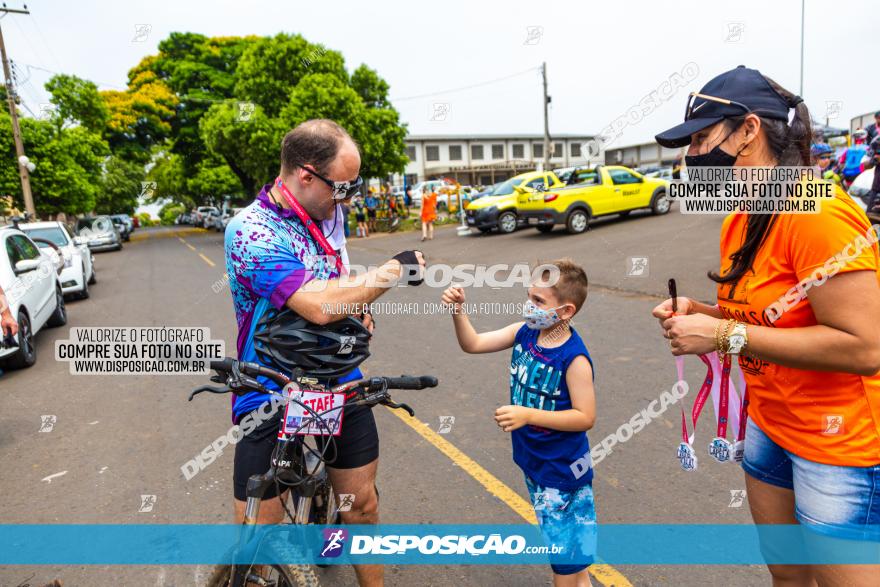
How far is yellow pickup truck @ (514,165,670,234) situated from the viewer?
1552cm

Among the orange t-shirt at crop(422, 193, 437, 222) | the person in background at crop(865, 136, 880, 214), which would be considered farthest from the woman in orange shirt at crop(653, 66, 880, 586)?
the orange t-shirt at crop(422, 193, 437, 222)

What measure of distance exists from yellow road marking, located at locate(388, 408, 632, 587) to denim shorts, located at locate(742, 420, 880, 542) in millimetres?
1250

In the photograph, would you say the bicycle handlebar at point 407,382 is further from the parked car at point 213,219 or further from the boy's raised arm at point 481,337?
the parked car at point 213,219

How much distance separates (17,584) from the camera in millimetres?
2863

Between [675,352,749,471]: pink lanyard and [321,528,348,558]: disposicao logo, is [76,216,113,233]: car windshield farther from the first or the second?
[675,352,749,471]: pink lanyard

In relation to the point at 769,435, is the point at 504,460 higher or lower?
lower

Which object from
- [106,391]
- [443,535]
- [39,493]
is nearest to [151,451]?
[39,493]

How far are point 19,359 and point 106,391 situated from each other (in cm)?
193

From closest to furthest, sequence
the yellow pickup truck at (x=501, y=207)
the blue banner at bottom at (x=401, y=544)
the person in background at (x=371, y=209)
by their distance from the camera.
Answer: the blue banner at bottom at (x=401, y=544)
the yellow pickup truck at (x=501, y=207)
the person in background at (x=371, y=209)

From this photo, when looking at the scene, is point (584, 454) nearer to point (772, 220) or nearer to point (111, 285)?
point (772, 220)

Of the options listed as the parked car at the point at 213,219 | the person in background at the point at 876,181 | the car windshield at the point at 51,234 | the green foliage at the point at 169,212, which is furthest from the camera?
the green foliage at the point at 169,212

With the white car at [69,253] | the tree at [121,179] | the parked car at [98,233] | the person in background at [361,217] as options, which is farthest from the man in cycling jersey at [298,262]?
the tree at [121,179]

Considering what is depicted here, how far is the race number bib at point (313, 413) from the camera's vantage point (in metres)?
1.94

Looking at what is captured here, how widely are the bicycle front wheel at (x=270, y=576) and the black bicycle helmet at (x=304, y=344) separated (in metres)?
0.66
